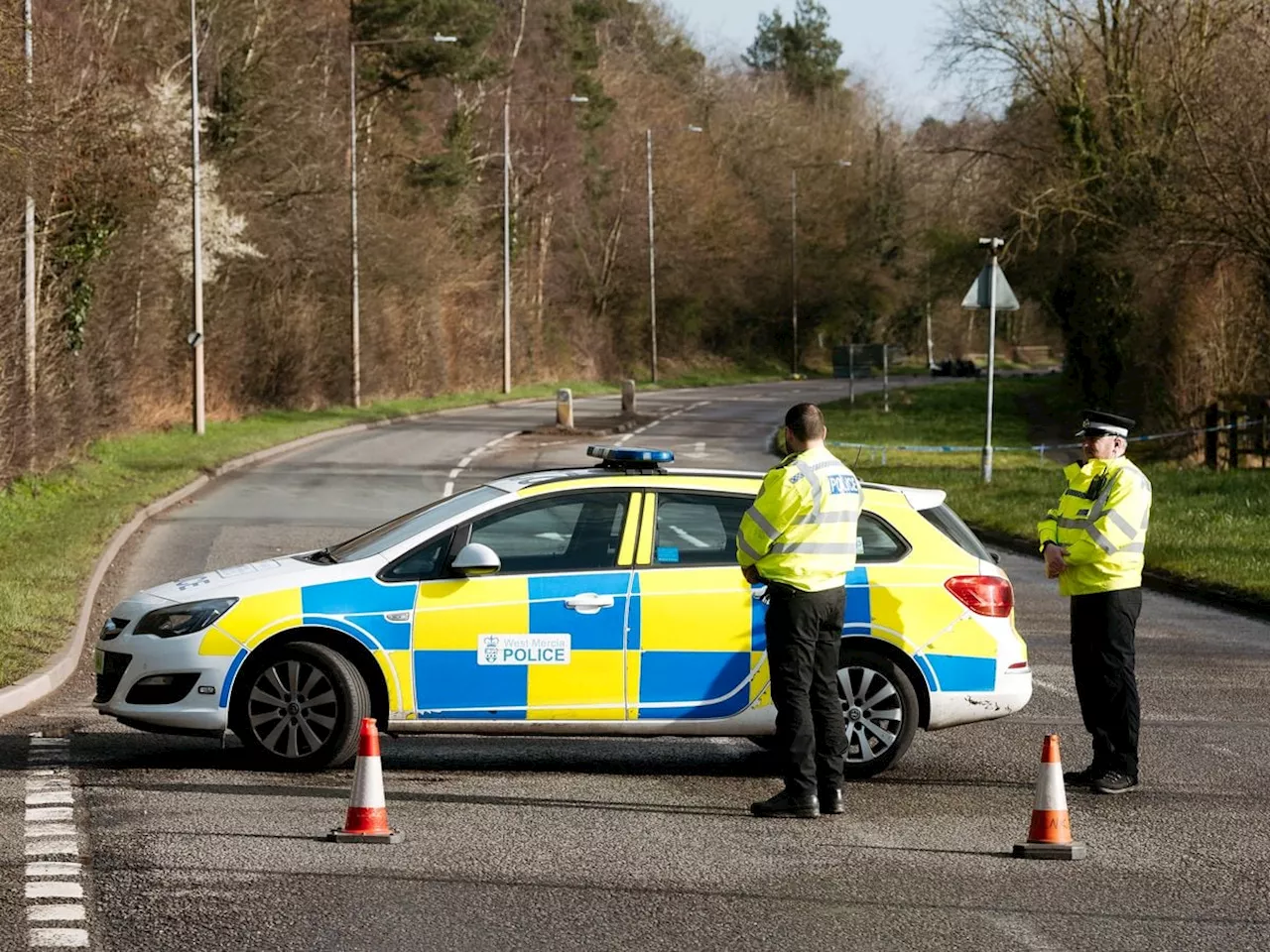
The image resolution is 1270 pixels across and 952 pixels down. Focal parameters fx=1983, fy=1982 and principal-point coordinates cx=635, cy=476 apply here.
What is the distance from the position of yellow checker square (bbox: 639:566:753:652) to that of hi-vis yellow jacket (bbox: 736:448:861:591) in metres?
0.74

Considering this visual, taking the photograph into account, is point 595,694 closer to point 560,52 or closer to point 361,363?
point 361,363

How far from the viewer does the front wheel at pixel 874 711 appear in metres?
9.61

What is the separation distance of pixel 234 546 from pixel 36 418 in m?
7.78

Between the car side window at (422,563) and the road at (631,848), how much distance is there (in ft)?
3.21

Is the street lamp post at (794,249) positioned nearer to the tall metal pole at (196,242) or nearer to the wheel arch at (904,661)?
the tall metal pole at (196,242)

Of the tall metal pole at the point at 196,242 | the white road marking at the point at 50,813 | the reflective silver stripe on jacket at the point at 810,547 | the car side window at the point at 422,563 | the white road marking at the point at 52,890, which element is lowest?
the white road marking at the point at 50,813

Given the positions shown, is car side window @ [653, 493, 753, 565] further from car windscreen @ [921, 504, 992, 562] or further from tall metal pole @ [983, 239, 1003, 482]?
tall metal pole @ [983, 239, 1003, 482]

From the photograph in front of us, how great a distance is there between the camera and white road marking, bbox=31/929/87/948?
637 centimetres

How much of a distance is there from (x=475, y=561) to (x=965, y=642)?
2448mm

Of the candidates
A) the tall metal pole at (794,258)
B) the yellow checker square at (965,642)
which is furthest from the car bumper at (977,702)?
the tall metal pole at (794,258)

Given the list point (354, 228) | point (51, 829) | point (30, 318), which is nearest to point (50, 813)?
point (51, 829)

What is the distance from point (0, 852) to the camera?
7.68m

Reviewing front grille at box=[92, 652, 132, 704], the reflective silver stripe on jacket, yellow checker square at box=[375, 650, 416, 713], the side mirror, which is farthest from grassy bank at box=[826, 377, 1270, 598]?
front grille at box=[92, 652, 132, 704]

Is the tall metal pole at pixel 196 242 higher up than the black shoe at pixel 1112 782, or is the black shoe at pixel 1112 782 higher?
the tall metal pole at pixel 196 242
